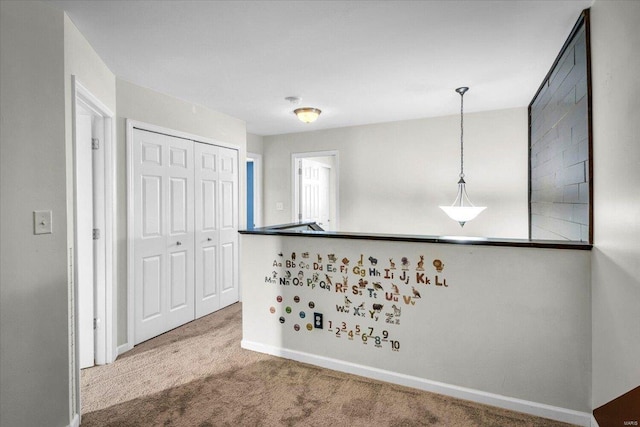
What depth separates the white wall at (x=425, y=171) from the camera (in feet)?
12.9

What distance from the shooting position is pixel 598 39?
1764mm

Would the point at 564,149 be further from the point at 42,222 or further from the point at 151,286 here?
the point at 151,286

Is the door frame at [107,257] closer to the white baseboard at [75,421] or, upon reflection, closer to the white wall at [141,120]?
the white wall at [141,120]

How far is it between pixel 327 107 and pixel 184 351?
112 inches

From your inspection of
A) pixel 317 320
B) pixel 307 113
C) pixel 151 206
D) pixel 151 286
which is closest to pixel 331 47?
pixel 307 113

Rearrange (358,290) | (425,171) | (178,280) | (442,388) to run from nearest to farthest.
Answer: (442,388)
(358,290)
(178,280)
(425,171)

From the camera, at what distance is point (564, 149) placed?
2365 millimetres

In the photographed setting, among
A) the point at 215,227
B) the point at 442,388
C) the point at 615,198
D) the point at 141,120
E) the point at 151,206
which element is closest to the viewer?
the point at 615,198

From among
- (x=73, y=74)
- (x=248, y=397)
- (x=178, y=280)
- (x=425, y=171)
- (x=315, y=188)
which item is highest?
(x=73, y=74)

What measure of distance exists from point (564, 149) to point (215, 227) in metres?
3.39

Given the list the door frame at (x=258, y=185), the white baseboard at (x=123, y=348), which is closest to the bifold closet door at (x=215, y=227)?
the white baseboard at (x=123, y=348)

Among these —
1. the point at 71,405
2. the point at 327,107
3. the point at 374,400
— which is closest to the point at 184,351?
the point at 71,405

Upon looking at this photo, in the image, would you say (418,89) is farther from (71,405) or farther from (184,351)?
(71,405)

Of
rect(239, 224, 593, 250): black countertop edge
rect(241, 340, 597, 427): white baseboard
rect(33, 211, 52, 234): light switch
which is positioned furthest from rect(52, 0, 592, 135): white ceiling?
rect(241, 340, 597, 427): white baseboard
